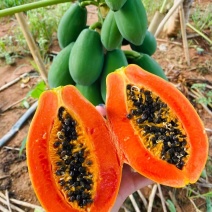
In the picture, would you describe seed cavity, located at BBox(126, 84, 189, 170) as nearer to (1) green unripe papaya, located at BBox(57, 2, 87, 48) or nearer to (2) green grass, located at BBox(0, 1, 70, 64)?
(1) green unripe papaya, located at BBox(57, 2, 87, 48)

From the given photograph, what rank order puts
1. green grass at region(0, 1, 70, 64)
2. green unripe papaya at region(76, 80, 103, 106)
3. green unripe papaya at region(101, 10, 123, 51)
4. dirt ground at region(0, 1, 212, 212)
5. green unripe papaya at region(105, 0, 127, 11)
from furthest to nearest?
1. green grass at region(0, 1, 70, 64)
2. dirt ground at region(0, 1, 212, 212)
3. green unripe papaya at region(76, 80, 103, 106)
4. green unripe papaya at region(101, 10, 123, 51)
5. green unripe papaya at region(105, 0, 127, 11)

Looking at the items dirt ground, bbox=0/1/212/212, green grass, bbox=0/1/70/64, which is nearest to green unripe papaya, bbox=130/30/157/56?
dirt ground, bbox=0/1/212/212

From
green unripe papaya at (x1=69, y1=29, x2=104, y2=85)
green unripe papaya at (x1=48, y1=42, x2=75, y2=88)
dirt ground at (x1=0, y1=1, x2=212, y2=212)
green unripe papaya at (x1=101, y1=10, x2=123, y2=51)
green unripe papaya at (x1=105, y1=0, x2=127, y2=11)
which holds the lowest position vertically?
dirt ground at (x1=0, y1=1, x2=212, y2=212)

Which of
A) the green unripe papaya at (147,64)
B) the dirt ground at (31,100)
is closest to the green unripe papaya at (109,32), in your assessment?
the green unripe papaya at (147,64)

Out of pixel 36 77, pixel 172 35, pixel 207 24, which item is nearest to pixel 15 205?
pixel 36 77

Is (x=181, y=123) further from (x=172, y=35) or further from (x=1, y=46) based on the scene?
(x=1, y=46)

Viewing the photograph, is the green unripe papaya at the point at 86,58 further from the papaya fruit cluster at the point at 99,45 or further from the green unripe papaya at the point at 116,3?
the green unripe papaya at the point at 116,3

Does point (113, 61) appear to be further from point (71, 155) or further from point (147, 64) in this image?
point (71, 155)
